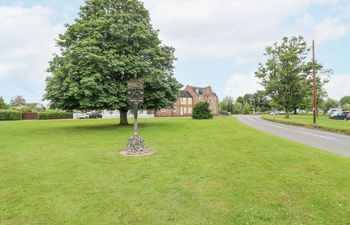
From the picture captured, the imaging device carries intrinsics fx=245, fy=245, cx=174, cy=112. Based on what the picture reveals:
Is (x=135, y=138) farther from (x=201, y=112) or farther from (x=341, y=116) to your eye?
(x=341, y=116)

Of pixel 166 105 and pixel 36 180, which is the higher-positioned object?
pixel 166 105

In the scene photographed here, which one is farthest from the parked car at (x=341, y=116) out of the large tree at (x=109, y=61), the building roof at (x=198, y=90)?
the building roof at (x=198, y=90)

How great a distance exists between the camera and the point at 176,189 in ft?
Answer: 18.1

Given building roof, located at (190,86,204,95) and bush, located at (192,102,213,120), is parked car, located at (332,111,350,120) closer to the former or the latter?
bush, located at (192,102,213,120)

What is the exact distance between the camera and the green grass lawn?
4281 mm

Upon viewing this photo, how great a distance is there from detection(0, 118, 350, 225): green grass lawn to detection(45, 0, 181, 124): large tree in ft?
29.5

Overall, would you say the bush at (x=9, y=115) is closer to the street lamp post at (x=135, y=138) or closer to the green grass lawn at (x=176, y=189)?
the green grass lawn at (x=176, y=189)

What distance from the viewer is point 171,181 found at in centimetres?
605

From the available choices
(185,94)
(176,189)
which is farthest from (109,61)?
(185,94)

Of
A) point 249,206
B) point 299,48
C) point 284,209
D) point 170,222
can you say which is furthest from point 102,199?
point 299,48

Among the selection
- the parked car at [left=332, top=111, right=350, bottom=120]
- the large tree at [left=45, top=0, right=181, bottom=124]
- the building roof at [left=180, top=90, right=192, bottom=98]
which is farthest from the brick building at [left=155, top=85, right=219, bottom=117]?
the large tree at [left=45, top=0, right=181, bottom=124]

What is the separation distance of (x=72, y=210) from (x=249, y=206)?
10.8 ft

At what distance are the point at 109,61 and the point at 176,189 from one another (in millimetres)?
13579

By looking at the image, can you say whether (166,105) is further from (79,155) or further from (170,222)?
(170,222)
